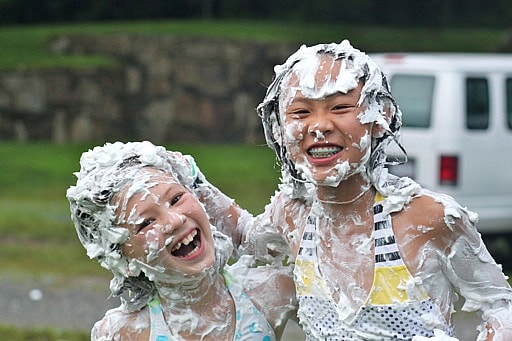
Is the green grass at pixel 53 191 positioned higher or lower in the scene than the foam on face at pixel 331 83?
lower

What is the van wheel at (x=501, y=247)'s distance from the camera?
10.1 m

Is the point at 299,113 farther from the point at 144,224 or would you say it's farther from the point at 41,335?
the point at 41,335

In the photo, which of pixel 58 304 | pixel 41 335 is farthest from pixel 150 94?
pixel 41 335

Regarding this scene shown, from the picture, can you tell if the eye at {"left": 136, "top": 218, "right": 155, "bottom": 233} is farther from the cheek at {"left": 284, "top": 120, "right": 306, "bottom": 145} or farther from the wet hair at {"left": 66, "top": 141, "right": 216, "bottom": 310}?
the cheek at {"left": 284, "top": 120, "right": 306, "bottom": 145}

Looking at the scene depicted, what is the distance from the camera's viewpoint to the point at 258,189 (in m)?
13.5

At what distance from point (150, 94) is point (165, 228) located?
14797 millimetres

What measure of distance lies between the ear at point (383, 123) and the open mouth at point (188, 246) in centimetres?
59

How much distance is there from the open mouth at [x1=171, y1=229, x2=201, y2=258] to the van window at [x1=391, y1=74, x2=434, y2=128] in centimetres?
659

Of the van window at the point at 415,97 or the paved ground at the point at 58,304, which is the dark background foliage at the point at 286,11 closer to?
the van window at the point at 415,97

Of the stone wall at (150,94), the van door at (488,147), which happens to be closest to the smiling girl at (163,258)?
the van door at (488,147)

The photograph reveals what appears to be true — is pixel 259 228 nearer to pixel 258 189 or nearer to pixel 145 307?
pixel 145 307

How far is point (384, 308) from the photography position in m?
2.95

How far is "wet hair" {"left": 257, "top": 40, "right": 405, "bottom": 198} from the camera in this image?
9.77ft

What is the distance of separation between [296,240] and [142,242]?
1.45ft
